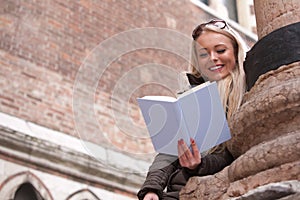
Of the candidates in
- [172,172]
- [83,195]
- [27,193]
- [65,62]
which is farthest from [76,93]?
[172,172]

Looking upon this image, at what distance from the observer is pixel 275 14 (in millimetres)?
2104

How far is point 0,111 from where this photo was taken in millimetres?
6031

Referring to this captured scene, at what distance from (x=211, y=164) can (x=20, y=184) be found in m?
4.20

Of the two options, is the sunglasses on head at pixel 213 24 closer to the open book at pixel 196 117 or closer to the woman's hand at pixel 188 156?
the open book at pixel 196 117

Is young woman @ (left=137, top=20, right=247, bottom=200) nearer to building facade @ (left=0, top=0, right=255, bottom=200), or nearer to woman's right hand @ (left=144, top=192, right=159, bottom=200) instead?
woman's right hand @ (left=144, top=192, right=159, bottom=200)

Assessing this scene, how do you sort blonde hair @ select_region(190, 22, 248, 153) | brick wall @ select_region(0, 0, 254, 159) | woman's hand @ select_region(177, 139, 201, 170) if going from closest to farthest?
woman's hand @ select_region(177, 139, 201, 170)
blonde hair @ select_region(190, 22, 248, 153)
brick wall @ select_region(0, 0, 254, 159)

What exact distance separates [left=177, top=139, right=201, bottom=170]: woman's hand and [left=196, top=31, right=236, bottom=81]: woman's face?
33cm

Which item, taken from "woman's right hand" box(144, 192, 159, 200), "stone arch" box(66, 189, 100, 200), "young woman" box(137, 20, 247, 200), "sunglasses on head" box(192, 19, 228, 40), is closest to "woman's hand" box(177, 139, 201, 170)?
"young woman" box(137, 20, 247, 200)

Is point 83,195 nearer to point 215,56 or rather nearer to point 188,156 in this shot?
point 215,56

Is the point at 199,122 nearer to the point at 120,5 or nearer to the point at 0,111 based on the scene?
the point at 0,111

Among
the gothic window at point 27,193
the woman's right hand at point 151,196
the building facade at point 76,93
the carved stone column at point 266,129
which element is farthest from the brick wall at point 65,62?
the woman's right hand at point 151,196

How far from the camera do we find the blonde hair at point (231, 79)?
199 centimetres

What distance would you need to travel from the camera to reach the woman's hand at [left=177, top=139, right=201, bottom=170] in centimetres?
178

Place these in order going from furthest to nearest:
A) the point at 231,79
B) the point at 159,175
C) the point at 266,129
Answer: the point at 231,79 → the point at 159,175 → the point at 266,129
